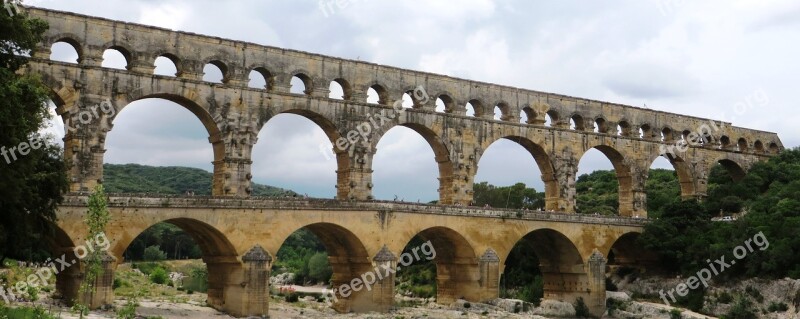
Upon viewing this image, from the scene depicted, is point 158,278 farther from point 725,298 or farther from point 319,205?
point 725,298

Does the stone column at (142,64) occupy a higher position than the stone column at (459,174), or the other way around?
the stone column at (142,64)

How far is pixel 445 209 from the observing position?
37969 mm

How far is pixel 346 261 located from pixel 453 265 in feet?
18.7

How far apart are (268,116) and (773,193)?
28939 mm

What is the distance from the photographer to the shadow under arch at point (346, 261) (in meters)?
35.6

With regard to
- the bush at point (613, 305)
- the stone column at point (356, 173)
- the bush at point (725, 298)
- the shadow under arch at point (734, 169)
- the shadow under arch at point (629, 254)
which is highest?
the shadow under arch at point (734, 169)

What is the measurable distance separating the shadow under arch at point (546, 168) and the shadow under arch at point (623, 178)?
3.84 m

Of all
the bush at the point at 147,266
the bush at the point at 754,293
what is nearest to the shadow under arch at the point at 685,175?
the bush at the point at 754,293

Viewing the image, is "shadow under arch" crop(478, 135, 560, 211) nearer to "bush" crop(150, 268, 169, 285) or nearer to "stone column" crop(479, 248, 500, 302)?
"stone column" crop(479, 248, 500, 302)

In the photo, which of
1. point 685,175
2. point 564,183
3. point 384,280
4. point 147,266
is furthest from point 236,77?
point 147,266

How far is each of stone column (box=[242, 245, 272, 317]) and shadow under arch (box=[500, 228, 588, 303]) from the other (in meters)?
14.0

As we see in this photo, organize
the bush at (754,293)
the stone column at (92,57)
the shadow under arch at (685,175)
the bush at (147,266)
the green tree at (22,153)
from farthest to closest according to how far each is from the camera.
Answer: the bush at (147,266) → the shadow under arch at (685,175) → the bush at (754,293) → the stone column at (92,57) → the green tree at (22,153)

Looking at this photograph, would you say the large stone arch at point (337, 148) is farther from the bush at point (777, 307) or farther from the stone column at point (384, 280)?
the bush at point (777, 307)

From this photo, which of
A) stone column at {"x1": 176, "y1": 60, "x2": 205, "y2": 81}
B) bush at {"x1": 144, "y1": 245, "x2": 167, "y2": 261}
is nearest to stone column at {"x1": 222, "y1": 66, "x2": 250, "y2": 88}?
stone column at {"x1": 176, "y1": 60, "x2": 205, "y2": 81}
